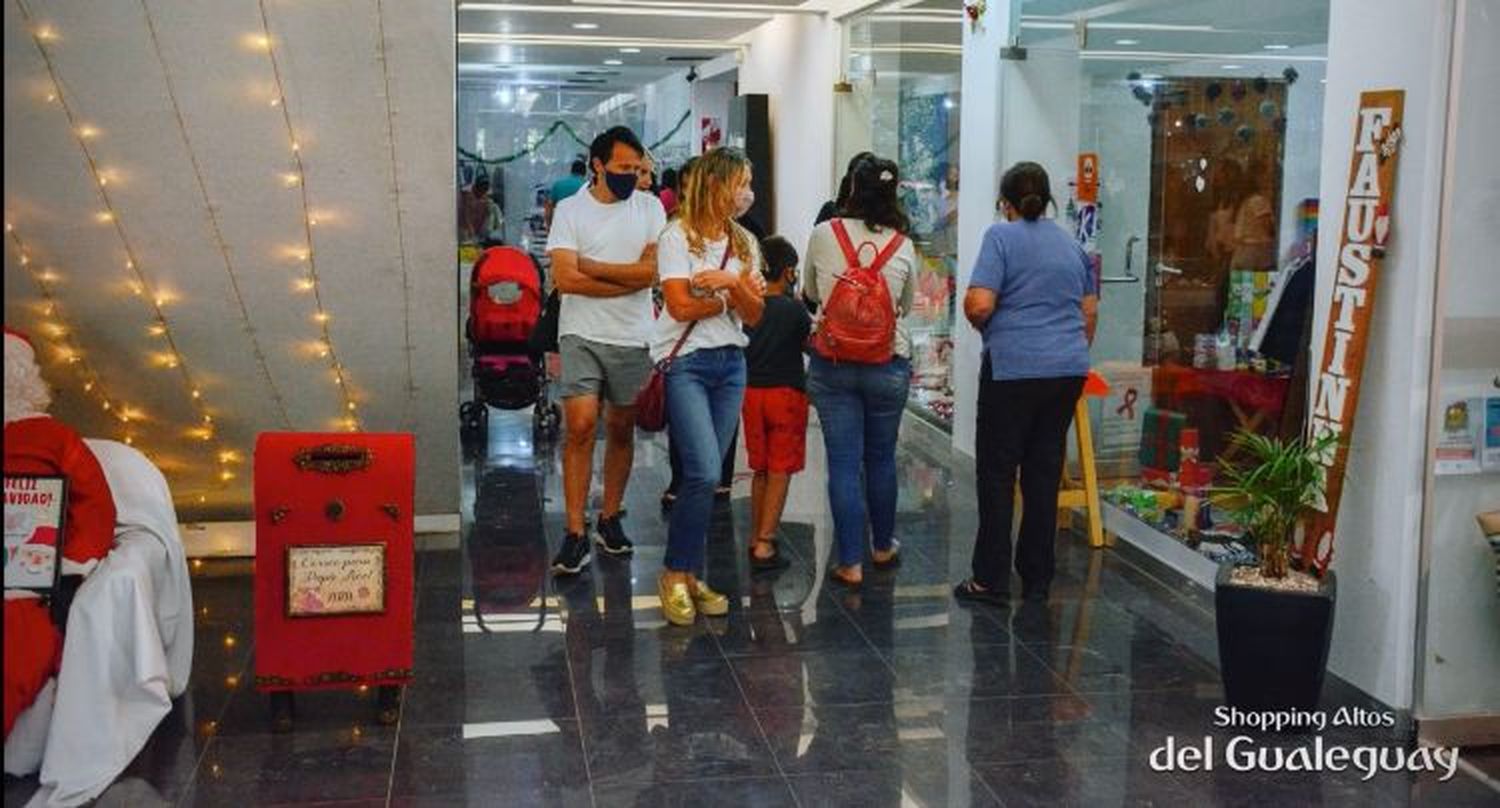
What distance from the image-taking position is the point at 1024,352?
5.29m

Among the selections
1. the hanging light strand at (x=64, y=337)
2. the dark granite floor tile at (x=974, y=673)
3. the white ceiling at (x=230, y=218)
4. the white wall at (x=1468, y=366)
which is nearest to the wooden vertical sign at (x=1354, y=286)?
the white wall at (x=1468, y=366)

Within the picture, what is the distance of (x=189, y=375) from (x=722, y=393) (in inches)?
82.9

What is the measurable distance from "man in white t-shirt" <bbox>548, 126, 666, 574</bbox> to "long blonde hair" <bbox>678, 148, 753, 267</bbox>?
1.82ft

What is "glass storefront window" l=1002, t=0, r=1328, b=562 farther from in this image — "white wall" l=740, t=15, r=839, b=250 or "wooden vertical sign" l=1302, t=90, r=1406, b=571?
"white wall" l=740, t=15, r=839, b=250

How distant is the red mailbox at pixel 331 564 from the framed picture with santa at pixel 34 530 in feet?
1.66

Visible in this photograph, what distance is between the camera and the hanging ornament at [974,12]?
808 cm

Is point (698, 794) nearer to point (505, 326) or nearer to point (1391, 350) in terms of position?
point (1391, 350)

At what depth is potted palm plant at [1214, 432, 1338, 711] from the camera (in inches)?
167

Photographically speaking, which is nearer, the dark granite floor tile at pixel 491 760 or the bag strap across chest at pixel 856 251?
the dark granite floor tile at pixel 491 760

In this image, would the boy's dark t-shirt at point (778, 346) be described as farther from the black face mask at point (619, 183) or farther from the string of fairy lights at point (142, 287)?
the string of fairy lights at point (142, 287)

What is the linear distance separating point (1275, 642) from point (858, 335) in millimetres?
1785

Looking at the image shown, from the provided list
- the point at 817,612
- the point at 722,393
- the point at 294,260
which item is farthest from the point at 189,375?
the point at 817,612

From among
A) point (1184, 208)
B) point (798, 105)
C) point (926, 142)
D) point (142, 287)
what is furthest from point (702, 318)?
point (798, 105)

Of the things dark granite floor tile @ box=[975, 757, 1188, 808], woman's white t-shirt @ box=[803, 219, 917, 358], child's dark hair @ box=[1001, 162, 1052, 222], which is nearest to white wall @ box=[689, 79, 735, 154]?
woman's white t-shirt @ box=[803, 219, 917, 358]
